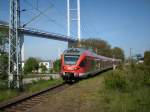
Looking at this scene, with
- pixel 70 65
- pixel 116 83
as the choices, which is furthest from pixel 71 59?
pixel 116 83

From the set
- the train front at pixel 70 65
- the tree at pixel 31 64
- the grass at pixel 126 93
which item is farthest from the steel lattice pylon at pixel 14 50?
the tree at pixel 31 64

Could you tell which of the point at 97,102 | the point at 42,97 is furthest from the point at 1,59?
the point at 97,102

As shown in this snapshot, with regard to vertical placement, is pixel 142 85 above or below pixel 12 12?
below

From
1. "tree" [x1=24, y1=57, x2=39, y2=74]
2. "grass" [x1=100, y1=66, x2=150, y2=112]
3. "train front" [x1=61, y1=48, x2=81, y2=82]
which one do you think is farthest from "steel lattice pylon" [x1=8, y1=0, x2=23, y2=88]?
"tree" [x1=24, y1=57, x2=39, y2=74]

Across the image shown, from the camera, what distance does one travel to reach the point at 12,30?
52.2ft

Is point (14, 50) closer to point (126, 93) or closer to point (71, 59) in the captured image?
point (71, 59)

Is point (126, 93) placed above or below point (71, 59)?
below

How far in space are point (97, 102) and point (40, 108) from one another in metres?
2.31

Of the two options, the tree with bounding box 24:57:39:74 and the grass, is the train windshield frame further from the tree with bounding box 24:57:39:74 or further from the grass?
the tree with bounding box 24:57:39:74

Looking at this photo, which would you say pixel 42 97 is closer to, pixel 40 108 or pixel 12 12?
pixel 40 108

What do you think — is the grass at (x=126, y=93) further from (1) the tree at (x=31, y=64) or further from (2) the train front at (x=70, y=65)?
(1) the tree at (x=31, y=64)

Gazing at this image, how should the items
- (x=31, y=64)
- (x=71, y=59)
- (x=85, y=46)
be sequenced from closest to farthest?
(x=71, y=59) < (x=85, y=46) < (x=31, y=64)

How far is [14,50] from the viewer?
1620 cm

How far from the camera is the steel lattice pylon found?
15.6 metres
